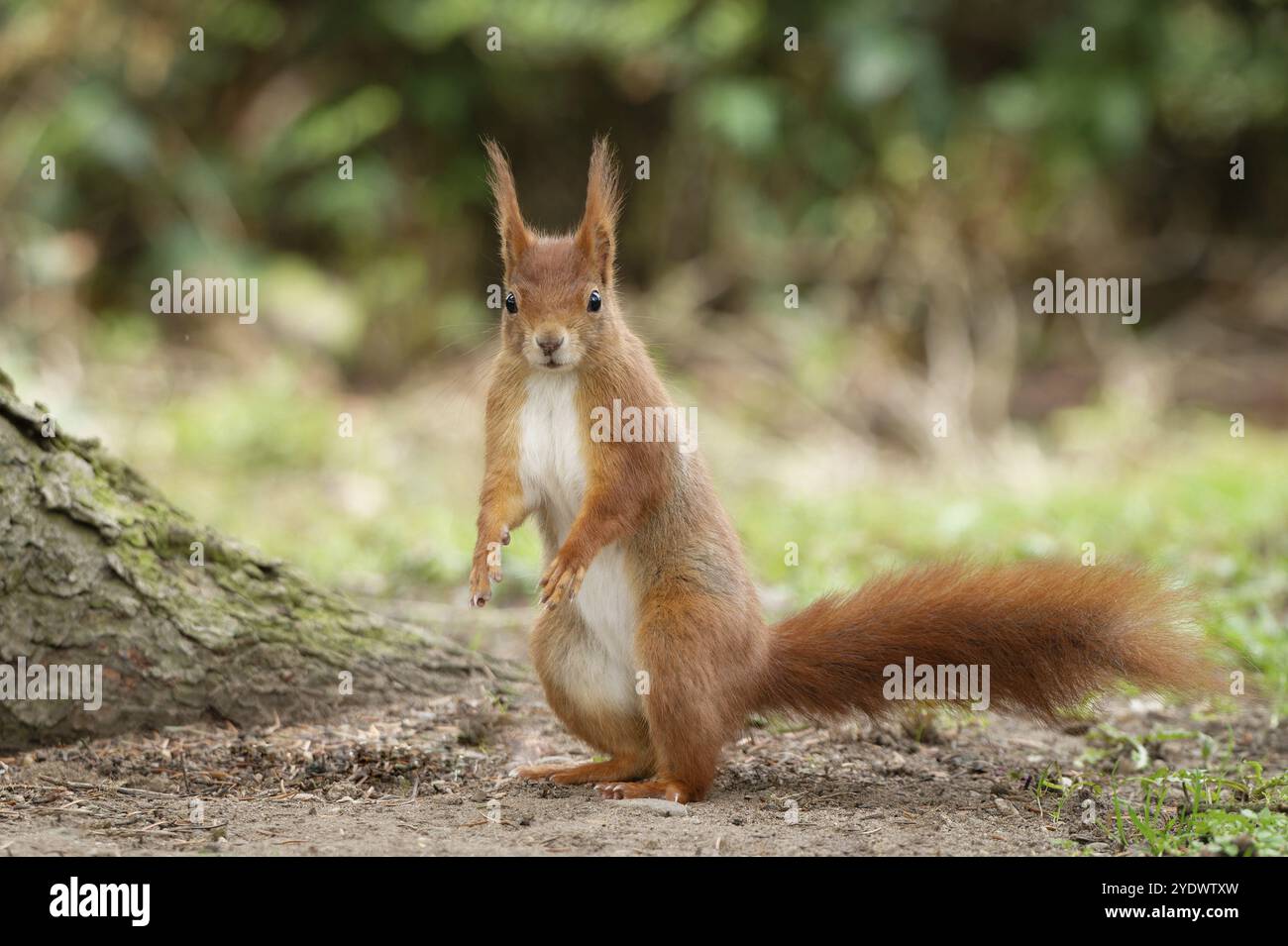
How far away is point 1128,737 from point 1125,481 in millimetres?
3644

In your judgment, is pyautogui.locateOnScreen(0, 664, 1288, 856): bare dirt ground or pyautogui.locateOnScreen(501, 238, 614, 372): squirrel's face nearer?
pyautogui.locateOnScreen(0, 664, 1288, 856): bare dirt ground

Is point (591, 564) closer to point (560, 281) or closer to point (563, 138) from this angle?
point (560, 281)

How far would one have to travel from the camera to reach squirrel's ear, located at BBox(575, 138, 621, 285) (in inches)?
127

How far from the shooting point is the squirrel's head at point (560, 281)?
3.12 metres

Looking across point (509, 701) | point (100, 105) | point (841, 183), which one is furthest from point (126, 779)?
point (841, 183)

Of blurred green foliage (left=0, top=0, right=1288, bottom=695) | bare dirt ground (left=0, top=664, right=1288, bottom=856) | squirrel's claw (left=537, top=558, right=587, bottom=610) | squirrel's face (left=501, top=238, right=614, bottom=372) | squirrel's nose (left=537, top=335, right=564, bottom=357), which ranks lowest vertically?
bare dirt ground (left=0, top=664, right=1288, bottom=856)

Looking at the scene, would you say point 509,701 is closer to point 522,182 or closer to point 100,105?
point 100,105

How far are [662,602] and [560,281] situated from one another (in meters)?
0.78

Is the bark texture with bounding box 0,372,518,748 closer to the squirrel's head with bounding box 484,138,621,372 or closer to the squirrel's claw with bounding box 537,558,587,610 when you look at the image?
the squirrel's claw with bounding box 537,558,587,610

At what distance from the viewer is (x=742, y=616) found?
3062 mm

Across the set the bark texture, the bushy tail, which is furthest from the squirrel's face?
the bark texture

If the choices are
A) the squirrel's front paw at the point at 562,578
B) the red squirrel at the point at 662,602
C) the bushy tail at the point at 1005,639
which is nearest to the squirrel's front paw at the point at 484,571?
the red squirrel at the point at 662,602

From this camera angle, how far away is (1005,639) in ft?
10.1

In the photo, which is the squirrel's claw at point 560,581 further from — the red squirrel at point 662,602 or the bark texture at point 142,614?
the bark texture at point 142,614
